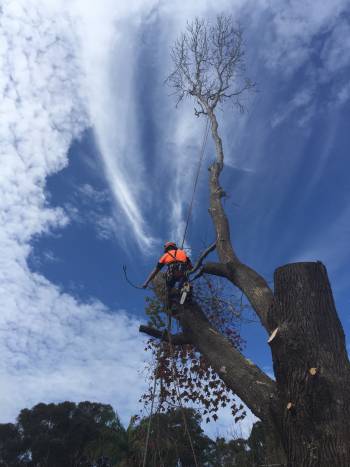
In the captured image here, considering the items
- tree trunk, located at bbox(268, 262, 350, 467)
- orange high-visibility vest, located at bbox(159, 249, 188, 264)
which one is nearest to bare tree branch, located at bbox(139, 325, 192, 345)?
orange high-visibility vest, located at bbox(159, 249, 188, 264)

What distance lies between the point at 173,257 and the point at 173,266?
135mm

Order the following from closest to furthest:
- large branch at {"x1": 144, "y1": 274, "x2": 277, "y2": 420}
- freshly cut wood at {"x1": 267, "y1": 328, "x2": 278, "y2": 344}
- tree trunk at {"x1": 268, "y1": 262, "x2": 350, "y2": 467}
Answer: tree trunk at {"x1": 268, "y1": 262, "x2": 350, "y2": 467} < freshly cut wood at {"x1": 267, "y1": 328, "x2": 278, "y2": 344} < large branch at {"x1": 144, "y1": 274, "x2": 277, "y2": 420}

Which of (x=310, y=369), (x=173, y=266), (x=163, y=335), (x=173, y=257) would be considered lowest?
(x=310, y=369)

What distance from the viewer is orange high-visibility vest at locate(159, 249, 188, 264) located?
5.83 meters

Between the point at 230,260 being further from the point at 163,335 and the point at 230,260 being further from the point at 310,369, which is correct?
the point at 310,369

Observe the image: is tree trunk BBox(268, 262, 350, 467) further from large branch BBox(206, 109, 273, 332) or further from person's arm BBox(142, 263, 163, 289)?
person's arm BBox(142, 263, 163, 289)

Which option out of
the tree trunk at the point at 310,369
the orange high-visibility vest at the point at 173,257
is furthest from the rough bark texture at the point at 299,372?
the orange high-visibility vest at the point at 173,257

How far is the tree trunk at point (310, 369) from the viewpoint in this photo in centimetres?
288

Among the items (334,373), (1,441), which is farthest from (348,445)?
(1,441)

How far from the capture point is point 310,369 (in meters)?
3.11

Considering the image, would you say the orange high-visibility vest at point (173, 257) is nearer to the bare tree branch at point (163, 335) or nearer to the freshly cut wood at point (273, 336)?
the bare tree branch at point (163, 335)

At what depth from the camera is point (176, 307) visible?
5.50 m

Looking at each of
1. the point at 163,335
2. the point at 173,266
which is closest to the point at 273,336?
the point at 163,335

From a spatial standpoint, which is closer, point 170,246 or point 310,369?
point 310,369
